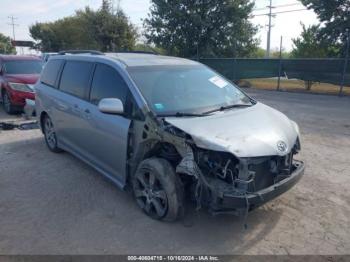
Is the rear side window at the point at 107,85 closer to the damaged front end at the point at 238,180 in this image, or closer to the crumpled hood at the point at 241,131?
the crumpled hood at the point at 241,131

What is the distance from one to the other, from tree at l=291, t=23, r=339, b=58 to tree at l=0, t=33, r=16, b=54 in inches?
2294

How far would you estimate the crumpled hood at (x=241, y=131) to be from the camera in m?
3.24

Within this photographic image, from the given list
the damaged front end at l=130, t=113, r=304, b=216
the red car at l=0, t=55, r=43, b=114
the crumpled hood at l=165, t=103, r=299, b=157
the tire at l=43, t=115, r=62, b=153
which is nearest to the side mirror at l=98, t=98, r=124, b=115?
the damaged front end at l=130, t=113, r=304, b=216

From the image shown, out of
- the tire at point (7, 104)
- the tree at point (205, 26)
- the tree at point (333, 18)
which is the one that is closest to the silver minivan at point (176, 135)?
the tire at point (7, 104)

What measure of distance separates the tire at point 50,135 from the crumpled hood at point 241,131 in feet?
10.8

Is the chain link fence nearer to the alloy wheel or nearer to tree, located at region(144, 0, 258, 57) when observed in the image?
tree, located at region(144, 0, 258, 57)

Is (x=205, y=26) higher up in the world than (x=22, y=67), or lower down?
higher up

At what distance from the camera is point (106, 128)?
428cm

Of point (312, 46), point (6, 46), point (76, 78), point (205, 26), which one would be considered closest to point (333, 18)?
point (312, 46)

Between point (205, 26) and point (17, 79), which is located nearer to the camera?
point (17, 79)

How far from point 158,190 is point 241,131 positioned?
1.12 meters

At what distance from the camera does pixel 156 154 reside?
389 cm

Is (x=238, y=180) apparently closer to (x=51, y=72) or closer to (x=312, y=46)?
(x=51, y=72)

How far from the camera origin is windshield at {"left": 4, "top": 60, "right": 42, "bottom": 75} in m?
10.6
